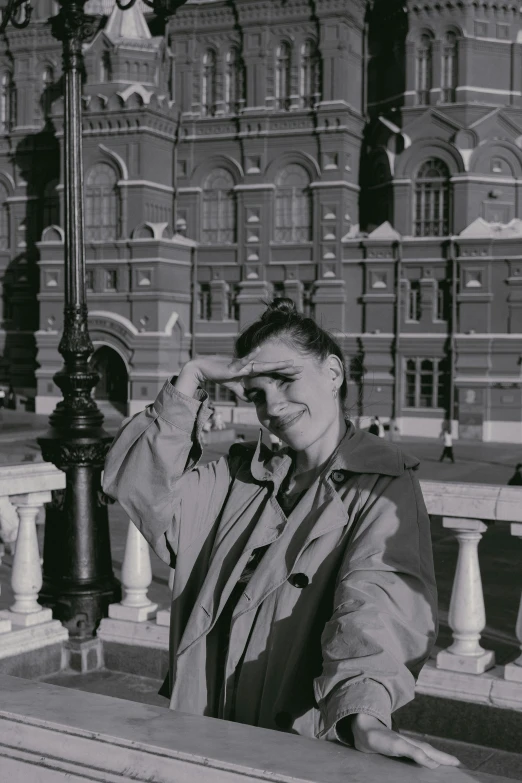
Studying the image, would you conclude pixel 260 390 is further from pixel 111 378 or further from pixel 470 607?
pixel 111 378

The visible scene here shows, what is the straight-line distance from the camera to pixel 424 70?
34.7m

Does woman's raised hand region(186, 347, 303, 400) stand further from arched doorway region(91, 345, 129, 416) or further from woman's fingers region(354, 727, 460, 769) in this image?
arched doorway region(91, 345, 129, 416)

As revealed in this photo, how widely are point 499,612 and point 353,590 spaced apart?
17.1ft

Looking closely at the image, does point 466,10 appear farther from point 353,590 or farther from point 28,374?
point 353,590

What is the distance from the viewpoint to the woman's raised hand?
2.67 m

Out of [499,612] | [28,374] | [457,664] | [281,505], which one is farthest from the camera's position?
[28,374]

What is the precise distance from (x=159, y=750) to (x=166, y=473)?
0.82 meters

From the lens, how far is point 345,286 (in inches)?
1374

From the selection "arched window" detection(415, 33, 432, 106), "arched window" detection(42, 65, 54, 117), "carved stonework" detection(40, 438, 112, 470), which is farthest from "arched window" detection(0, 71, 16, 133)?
"carved stonework" detection(40, 438, 112, 470)

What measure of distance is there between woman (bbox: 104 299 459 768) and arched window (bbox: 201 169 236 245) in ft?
112

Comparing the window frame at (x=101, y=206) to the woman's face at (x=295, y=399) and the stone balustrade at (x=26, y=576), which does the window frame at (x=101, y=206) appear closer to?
the stone balustrade at (x=26, y=576)

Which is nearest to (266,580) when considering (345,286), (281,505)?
(281,505)

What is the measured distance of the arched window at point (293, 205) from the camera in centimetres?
3538

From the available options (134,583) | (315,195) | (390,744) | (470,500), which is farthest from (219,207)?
(390,744)
